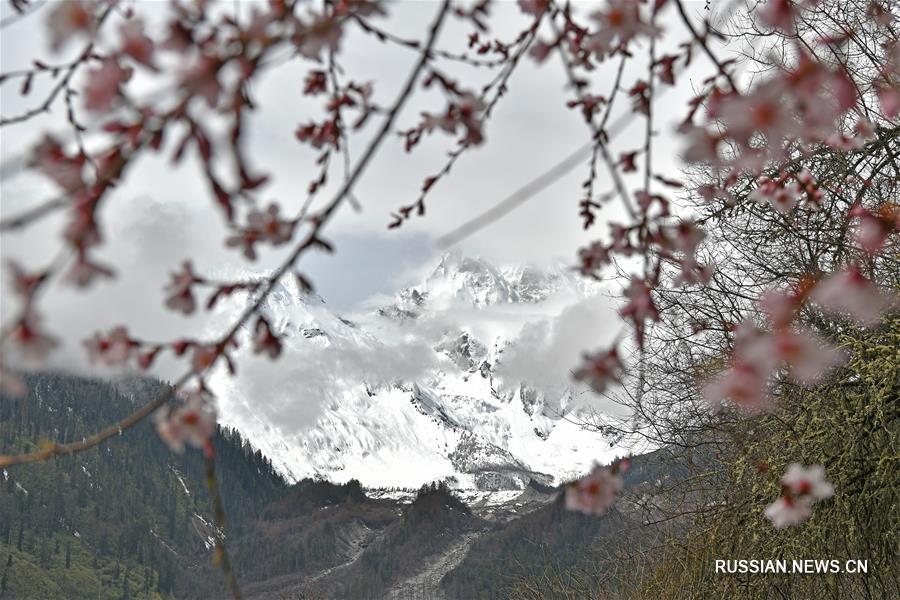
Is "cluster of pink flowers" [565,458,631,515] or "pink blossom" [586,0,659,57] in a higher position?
"pink blossom" [586,0,659,57]

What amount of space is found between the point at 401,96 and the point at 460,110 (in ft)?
1.09

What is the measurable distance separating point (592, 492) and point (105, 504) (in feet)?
485

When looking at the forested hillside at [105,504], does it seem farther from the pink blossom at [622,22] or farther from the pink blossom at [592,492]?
the pink blossom at [622,22]

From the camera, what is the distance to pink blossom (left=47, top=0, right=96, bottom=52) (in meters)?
0.88

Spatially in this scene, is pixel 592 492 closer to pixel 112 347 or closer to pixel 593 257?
pixel 593 257

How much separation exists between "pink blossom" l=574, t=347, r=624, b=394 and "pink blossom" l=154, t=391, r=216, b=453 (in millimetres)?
653

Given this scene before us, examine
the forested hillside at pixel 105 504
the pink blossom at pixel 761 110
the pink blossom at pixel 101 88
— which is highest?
the forested hillside at pixel 105 504

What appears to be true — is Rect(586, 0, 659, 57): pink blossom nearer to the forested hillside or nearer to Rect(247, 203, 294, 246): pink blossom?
Rect(247, 203, 294, 246): pink blossom

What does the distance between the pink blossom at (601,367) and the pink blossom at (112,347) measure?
77cm

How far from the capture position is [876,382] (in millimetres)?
4633

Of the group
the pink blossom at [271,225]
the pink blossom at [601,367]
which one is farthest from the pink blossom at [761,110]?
the pink blossom at [271,225]

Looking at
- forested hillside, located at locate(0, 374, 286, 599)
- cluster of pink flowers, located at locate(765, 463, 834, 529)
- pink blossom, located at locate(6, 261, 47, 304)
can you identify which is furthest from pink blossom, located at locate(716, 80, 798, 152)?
forested hillside, located at locate(0, 374, 286, 599)

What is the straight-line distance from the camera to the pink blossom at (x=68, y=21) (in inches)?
34.7

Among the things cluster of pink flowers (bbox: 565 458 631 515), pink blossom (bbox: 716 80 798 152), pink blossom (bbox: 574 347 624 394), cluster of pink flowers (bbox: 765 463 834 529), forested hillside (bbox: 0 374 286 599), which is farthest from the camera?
forested hillside (bbox: 0 374 286 599)
